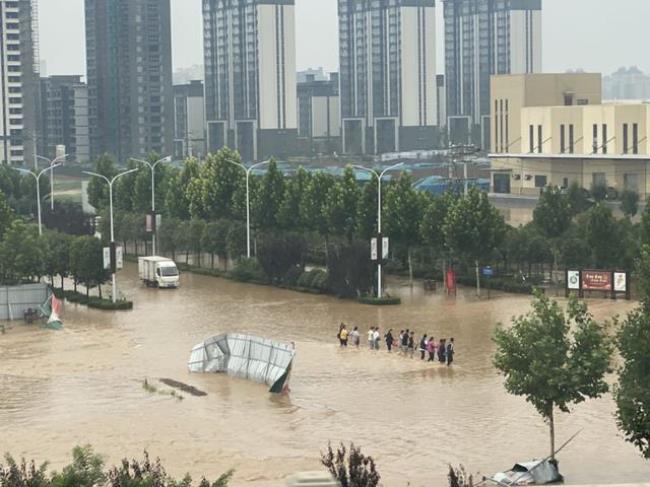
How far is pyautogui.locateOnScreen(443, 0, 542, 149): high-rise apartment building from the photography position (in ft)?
490

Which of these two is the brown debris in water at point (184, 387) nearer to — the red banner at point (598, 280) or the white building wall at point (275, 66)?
the red banner at point (598, 280)

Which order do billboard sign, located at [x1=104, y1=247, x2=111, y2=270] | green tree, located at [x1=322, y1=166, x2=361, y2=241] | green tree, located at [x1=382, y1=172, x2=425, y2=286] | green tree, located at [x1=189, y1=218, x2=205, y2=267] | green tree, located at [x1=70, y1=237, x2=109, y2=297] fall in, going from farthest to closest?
green tree, located at [x1=189, y1=218, x2=205, y2=267] < green tree, located at [x1=322, y1=166, x2=361, y2=241] < green tree, located at [x1=382, y1=172, x2=425, y2=286] < green tree, located at [x1=70, y1=237, x2=109, y2=297] < billboard sign, located at [x1=104, y1=247, x2=111, y2=270]

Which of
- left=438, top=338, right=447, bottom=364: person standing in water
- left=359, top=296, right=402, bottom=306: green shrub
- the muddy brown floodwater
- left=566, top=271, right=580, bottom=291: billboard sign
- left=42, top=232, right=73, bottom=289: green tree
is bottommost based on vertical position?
the muddy brown floodwater

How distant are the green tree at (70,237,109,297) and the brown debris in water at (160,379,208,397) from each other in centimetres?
1432

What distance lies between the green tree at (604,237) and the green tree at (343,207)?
386 inches

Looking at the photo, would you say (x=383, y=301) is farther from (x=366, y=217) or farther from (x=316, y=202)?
(x=316, y=202)

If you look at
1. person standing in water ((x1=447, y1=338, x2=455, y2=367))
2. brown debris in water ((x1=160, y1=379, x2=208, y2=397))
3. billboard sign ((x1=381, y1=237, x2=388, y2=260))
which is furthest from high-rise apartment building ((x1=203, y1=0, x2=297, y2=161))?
brown debris in water ((x1=160, y1=379, x2=208, y2=397))

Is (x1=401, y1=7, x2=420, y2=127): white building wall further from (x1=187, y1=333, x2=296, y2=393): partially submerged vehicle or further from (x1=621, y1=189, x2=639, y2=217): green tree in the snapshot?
(x1=187, y1=333, x2=296, y2=393): partially submerged vehicle

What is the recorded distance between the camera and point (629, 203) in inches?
2527

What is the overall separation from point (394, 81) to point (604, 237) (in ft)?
327

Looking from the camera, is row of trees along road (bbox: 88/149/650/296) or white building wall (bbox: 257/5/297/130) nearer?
row of trees along road (bbox: 88/149/650/296)

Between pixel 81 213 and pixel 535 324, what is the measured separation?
4842cm

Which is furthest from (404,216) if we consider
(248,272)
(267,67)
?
(267,67)

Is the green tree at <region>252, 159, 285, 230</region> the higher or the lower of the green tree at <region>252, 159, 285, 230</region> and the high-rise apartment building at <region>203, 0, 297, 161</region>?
the lower
